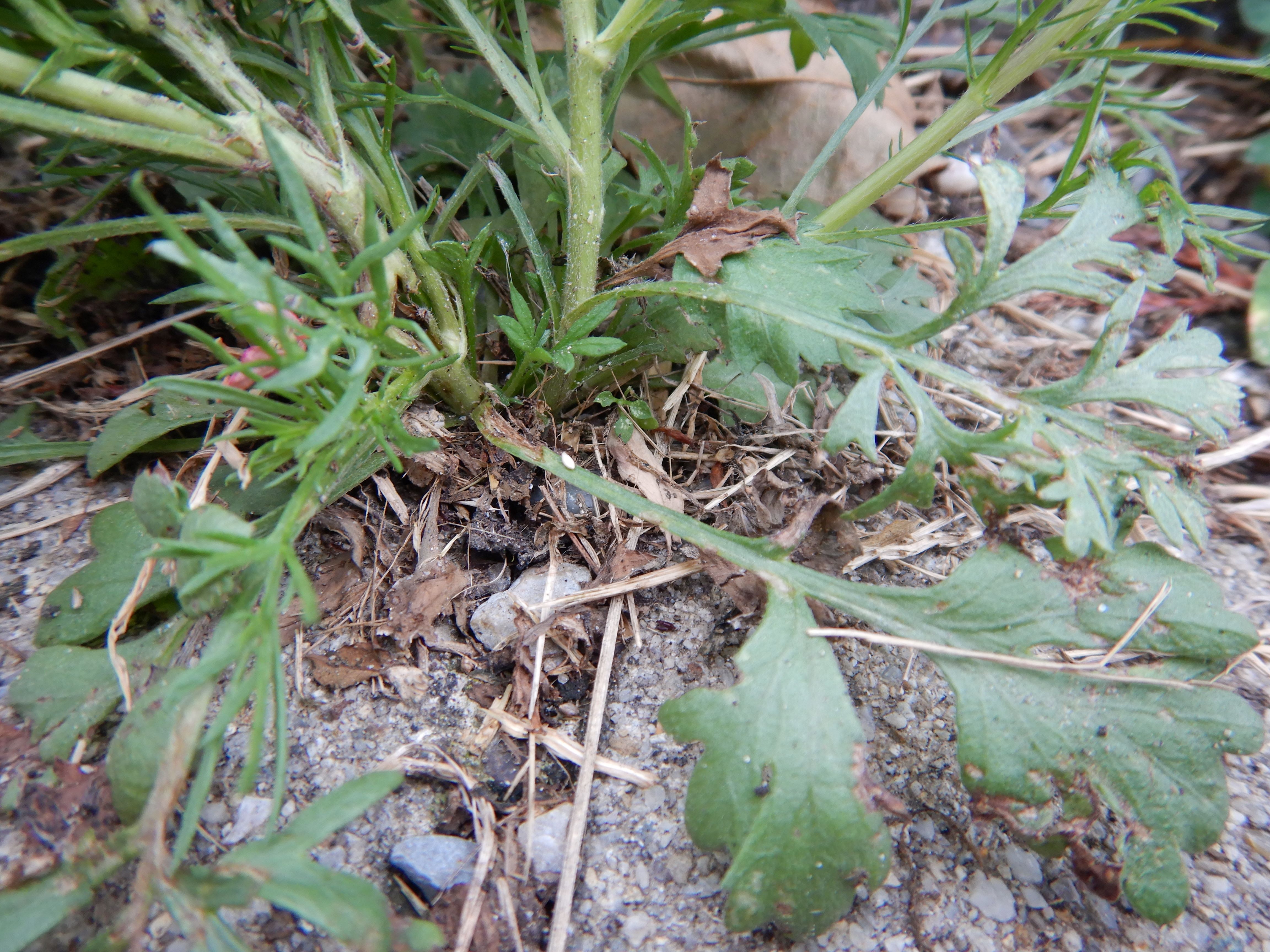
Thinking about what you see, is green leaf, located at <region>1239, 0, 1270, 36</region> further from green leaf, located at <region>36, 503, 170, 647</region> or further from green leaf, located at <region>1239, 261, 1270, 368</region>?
green leaf, located at <region>36, 503, 170, 647</region>

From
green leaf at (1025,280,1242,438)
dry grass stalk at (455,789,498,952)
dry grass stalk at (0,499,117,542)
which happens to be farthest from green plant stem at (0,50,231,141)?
green leaf at (1025,280,1242,438)

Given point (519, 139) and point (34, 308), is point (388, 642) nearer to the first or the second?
point (519, 139)

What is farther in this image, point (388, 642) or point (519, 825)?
point (388, 642)


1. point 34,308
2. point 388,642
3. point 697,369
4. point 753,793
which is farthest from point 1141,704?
point 34,308

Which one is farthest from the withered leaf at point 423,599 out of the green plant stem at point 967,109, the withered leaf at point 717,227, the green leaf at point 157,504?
the green plant stem at point 967,109

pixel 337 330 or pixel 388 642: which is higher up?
pixel 337 330

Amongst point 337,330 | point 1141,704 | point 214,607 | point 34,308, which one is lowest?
point 1141,704

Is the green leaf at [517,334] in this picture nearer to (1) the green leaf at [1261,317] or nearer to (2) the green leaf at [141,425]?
(2) the green leaf at [141,425]

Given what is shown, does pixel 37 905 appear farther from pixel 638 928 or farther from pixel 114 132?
pixel 114 132

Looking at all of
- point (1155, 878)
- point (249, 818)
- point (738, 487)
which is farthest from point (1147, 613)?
point (249, 818)
